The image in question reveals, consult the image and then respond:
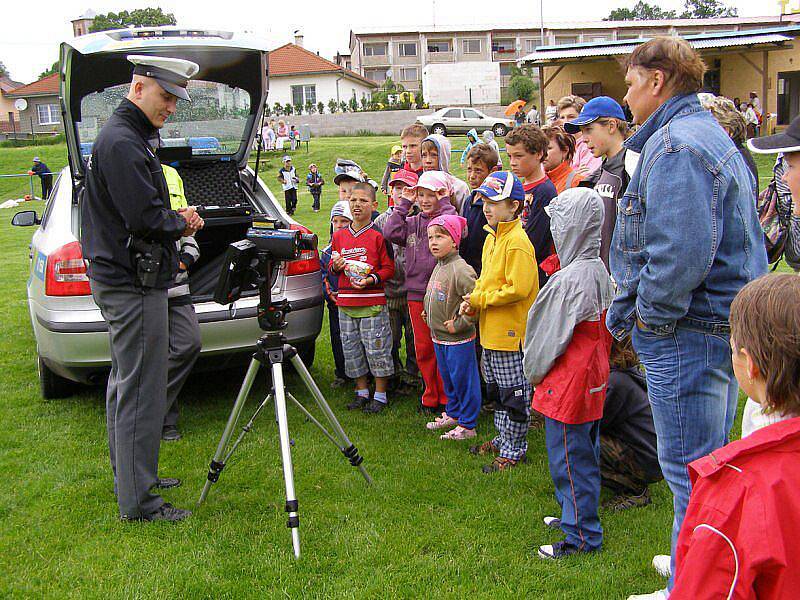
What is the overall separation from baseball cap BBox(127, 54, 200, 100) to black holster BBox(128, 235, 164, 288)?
31.0 inches

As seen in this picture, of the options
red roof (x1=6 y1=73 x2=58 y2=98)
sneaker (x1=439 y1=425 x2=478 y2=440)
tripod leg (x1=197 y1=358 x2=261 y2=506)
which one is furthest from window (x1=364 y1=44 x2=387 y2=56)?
tripod leg (x1=197 y1=358 x2=261 y2=506)

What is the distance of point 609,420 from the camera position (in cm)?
406

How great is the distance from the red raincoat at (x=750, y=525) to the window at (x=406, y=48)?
7214 cm

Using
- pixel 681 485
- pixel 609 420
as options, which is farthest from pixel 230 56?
pixel 681 485

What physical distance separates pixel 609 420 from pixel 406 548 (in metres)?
1.34

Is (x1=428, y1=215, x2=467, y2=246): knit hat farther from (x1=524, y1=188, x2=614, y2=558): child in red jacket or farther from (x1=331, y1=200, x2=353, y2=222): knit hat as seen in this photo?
(x1=524, y1=188, x2=614, y2=558): child in red jacket

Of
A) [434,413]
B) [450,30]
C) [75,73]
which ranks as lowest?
[434,413]

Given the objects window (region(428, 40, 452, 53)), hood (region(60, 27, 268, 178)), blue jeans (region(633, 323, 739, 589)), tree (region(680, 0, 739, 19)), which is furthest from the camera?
tree (region(680, 0, 739, 19))

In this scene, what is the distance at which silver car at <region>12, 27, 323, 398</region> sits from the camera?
4887 millimetres

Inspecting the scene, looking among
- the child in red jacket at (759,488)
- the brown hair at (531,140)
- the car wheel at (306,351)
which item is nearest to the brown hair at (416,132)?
Answer: the brown hair at (531,140)

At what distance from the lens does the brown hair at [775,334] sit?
5.39 feet

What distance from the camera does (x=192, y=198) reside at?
6.09 meters

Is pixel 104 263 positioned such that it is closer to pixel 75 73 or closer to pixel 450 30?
pixel 75 73

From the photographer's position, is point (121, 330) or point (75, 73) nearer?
point (121, 330)
